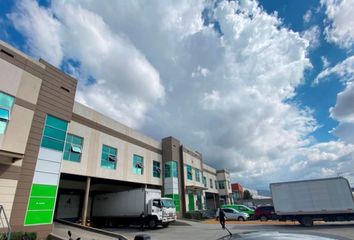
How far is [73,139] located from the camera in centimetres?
1816

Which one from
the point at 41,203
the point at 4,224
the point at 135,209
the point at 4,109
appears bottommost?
the point at 4,224

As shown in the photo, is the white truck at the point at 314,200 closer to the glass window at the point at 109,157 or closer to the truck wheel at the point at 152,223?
the truck wheel at the point at 152,223

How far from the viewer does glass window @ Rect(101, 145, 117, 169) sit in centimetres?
2067

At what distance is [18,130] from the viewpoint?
41.5 feet

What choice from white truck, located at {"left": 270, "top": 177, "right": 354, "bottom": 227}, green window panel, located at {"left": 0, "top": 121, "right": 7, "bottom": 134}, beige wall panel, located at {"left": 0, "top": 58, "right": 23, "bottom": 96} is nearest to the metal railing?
green window panel, located at {"left": 0, "top": 121, "right": 7, "bottom": 134}

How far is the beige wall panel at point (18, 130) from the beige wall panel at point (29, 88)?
29.1 inches

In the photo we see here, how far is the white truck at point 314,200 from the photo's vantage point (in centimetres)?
1730

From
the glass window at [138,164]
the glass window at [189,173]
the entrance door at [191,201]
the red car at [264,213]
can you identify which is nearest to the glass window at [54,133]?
the glass window at [138,164]

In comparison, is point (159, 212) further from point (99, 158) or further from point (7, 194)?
point (7, 194)

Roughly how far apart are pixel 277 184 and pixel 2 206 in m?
19.8

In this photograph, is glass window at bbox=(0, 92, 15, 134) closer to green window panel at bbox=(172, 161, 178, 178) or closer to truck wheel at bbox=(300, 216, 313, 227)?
green window panel at bbox=(172, 161, 178, 178)

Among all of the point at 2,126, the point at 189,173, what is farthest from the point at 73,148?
the point at 189,173

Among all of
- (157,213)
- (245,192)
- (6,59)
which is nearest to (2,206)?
(6,59)

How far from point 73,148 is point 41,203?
17.6ft
